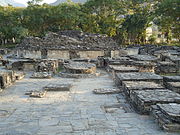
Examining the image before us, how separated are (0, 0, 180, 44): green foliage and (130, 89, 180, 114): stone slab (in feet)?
82.9

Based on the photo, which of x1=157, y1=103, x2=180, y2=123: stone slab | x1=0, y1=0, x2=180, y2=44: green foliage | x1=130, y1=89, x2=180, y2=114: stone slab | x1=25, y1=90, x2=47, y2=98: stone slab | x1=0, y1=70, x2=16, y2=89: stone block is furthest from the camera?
x1=0, y1=0, x2=180, y2=44: green foliage

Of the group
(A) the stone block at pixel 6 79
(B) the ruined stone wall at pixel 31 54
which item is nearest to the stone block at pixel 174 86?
(A) the stone block at pixel 6 79

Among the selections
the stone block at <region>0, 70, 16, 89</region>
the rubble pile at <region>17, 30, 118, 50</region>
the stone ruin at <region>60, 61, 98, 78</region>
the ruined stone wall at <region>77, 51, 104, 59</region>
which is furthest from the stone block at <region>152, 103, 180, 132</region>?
the rubble pile at <region>17, 30, 118, 50</region>

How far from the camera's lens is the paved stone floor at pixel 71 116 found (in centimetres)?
495

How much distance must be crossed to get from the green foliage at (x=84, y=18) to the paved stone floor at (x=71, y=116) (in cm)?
2420

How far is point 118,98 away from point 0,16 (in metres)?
30.0

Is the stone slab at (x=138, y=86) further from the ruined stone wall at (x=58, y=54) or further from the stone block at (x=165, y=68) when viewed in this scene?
the ruined stone wall at (x=58, y=54)

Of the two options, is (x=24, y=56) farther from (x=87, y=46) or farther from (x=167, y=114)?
(x=167, y=114)

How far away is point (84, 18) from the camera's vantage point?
3186 centimetres

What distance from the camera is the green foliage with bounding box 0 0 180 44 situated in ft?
103

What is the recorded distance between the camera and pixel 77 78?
11.4 metres

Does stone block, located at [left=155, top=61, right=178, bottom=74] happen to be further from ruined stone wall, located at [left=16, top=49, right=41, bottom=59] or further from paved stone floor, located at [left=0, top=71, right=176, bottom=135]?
ruined stone wall, located at [left=16, top=49, right=41, bottom=59]

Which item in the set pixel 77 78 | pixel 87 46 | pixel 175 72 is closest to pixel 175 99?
pixel 77 78

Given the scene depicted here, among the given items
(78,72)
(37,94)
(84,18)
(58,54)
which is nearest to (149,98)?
(37,94)
